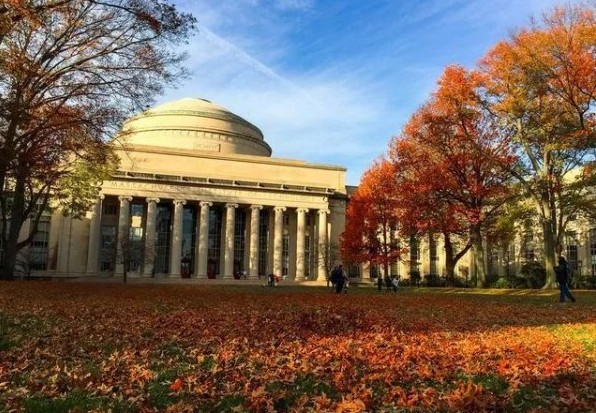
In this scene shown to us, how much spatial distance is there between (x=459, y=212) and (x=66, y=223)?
150 feet

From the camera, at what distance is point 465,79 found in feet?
105

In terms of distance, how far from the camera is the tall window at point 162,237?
63.7 m

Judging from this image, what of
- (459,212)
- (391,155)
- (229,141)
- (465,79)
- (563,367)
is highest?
(229,141)

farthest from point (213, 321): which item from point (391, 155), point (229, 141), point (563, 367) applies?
point (229, 141)

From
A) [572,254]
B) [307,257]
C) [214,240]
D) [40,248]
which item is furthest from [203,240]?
[572,254]

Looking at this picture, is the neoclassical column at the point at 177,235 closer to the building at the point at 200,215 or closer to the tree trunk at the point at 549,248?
the building at the point at 200,215

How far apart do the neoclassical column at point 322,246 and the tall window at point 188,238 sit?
15.6 m

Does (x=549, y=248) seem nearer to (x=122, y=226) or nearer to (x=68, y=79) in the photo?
(x=68, y=79)

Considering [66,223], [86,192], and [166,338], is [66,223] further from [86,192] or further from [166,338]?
[166,338]

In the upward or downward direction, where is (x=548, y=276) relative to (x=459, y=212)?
downward

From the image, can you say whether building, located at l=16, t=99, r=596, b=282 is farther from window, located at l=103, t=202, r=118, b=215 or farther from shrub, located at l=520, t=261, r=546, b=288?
shrub, located at l=520, t=261, r=546, b=288

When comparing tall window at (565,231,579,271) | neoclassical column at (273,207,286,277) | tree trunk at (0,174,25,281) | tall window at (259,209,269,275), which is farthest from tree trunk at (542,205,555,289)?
tall window at (259,209,269,275)

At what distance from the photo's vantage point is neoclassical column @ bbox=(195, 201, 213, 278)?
6200cm

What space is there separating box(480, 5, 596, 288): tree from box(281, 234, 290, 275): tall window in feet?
124
